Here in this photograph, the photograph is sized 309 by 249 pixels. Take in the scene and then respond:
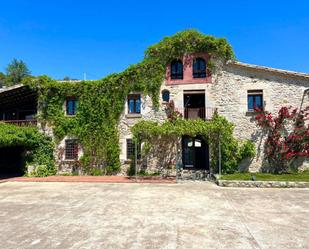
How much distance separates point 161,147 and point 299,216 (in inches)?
395

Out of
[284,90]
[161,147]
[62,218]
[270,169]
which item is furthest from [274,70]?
[62,218]

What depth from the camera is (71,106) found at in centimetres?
1838

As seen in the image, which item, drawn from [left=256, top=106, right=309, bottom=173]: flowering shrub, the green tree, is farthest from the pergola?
the green tree

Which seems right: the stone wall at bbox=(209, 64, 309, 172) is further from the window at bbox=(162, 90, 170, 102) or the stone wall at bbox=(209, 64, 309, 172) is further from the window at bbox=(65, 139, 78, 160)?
the window at bbox=(65, 139, 78, 160)

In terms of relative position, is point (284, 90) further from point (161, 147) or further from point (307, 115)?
point (161, 147)

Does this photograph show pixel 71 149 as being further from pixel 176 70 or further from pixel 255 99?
pixel 255 99

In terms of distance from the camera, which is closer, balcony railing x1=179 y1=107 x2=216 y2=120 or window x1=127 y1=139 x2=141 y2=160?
balcony railing x1=179 y1=107 x2=216 y2=120

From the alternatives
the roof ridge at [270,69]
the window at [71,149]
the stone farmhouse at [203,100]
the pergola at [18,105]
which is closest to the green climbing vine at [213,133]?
the stone farmhouse at [203,100]

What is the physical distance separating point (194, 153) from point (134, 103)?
18.8 feet

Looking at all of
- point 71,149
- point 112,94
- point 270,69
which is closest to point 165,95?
point 112,94

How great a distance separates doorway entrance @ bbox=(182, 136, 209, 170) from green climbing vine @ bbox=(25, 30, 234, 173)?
3.95 meters

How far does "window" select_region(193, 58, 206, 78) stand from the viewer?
17.1 meters

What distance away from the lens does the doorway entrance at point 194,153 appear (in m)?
18.1

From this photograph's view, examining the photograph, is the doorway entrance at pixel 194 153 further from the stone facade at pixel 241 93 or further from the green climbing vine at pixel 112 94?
the green climbing vine at pixel 112 94
